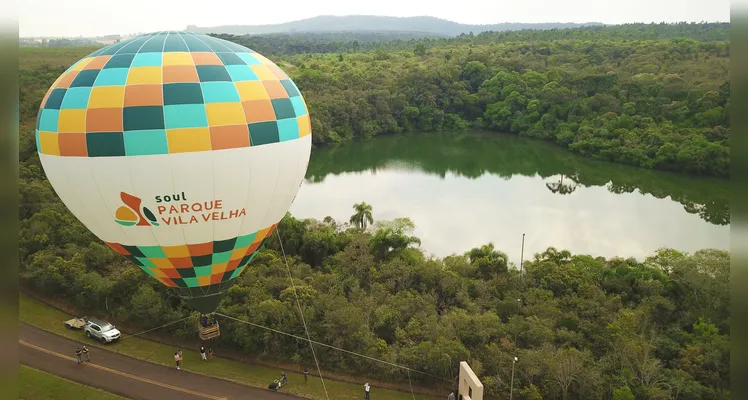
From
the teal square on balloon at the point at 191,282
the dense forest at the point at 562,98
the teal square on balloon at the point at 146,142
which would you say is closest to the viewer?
the teal square on balloon at the point at 146,142

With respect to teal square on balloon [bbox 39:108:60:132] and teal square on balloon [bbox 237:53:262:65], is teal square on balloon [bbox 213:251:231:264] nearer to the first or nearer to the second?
teal square on balloon [bbox 39:108:60:132]

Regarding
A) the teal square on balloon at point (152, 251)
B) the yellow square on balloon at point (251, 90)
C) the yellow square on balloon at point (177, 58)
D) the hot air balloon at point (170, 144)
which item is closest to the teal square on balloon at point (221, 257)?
the hot air balloon at point (170, 144)

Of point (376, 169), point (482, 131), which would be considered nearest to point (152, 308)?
point (376, 169)

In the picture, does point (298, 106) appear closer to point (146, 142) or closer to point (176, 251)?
point (146, 142)

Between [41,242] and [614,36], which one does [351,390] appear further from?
[614,36]

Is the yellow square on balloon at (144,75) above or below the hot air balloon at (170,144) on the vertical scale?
above

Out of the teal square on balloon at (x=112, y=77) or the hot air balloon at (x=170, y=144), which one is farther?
the teal square on balloon at (x=112, y=77)

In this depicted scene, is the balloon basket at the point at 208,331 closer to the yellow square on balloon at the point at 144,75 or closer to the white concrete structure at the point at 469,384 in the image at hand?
the yellow square on balloon at the point at 144,75
